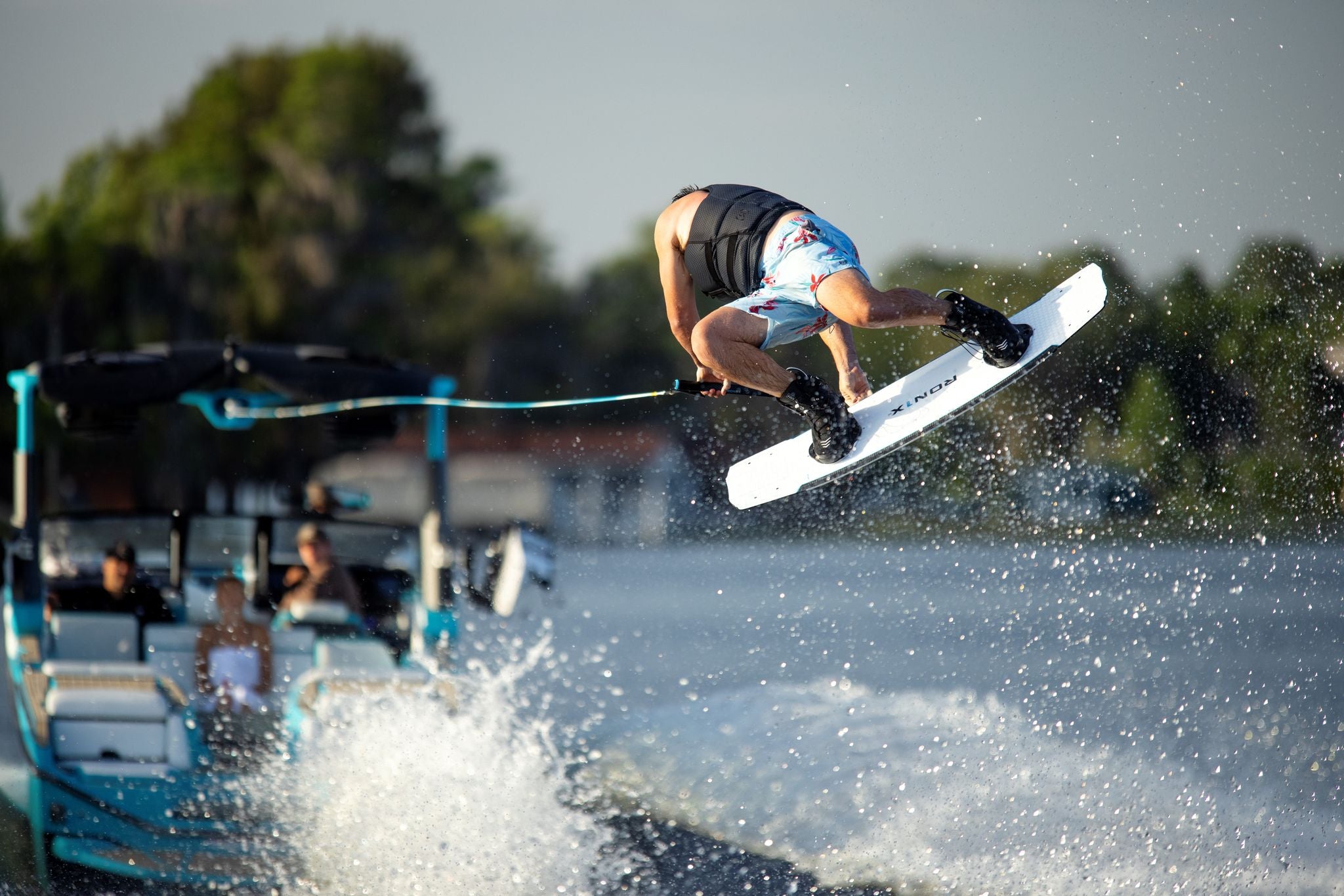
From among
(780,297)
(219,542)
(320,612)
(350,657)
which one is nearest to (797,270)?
(780,297)

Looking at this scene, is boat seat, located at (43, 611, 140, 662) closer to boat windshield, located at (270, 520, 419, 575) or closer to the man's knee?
boat windshield, located at (270, 520, 419, 575)

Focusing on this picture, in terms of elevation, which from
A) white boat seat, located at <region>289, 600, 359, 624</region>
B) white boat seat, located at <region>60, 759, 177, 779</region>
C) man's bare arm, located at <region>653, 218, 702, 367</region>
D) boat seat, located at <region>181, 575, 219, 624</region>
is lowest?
white boat seat, located at <region>60, 759, 177, 779</region>

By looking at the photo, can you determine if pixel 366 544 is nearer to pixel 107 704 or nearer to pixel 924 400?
pixel 107 704

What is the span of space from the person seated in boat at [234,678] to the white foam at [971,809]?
2082mm

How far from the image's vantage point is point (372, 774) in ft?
21.7

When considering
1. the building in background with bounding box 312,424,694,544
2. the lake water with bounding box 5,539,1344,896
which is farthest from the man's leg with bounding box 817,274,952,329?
the building in background with bounding box 312,424,694,544

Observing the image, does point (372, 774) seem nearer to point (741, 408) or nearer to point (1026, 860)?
point (1026, 860)

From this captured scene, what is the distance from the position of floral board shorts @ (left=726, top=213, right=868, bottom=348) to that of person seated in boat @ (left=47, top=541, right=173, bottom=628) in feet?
11.7

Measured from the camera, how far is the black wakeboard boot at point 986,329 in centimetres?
445

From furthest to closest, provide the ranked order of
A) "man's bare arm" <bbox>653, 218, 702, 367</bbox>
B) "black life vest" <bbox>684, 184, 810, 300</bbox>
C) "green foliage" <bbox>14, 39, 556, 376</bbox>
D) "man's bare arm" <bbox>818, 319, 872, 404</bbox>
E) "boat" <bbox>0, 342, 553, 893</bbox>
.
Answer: "green foliage" <bbox>14, 39, 556, 376</bbox>, "boat" <bbox>0, 342, 553, 893</bbox>, "man's bare arm" <bbox>818, 319, 872, 404</bbox>, "man's bare arm" <bbox>653, 218, 702, 367</bbox>, "black life vest" <bbox>684, 184, 810, 300</bbox>

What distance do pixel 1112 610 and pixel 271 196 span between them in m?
24.8

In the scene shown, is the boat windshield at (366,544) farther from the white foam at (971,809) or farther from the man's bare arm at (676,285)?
the man's bare arm at (676,285)

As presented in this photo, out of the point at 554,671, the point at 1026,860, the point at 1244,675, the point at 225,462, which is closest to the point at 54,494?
the point at 225,462

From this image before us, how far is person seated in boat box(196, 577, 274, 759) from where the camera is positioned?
646 centimetres
